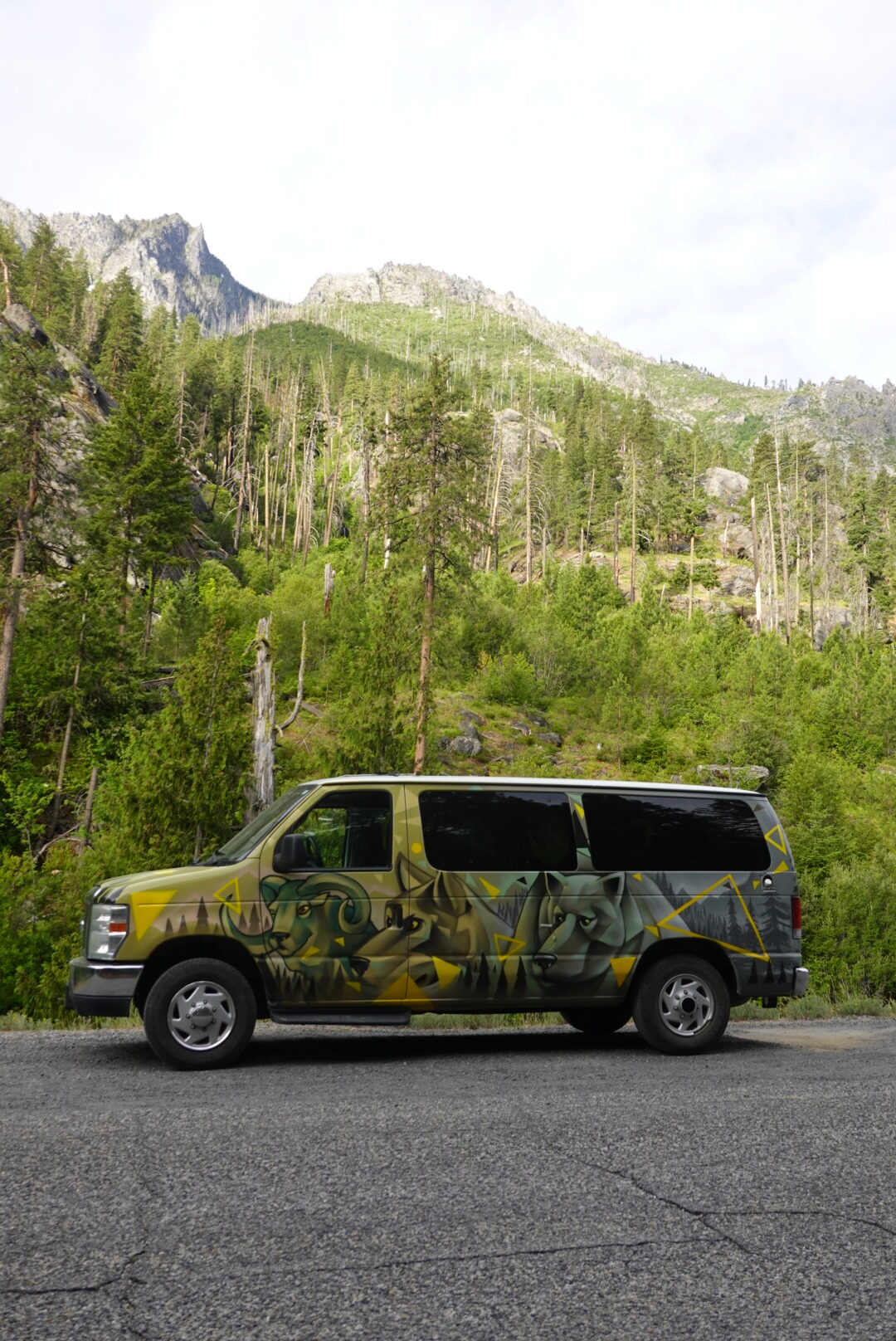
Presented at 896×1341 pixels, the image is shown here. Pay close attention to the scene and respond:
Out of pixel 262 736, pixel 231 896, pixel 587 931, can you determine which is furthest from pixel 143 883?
pixel 262 736

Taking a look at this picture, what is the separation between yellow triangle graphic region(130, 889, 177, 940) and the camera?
7363 mm

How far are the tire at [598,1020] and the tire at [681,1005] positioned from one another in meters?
0.82

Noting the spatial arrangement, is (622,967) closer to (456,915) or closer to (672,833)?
(672,833)

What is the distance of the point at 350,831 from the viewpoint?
798 centimetres

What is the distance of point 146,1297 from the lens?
3.17 m

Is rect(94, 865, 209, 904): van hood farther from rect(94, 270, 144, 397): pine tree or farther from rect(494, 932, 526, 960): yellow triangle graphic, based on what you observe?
rect(94, 270, 144, 397): pine tree

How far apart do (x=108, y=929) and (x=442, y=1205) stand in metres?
4.17

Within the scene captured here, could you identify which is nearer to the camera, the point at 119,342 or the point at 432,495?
the point at 432,495

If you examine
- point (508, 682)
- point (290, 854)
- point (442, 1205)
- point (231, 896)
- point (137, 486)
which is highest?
point (137, 486)

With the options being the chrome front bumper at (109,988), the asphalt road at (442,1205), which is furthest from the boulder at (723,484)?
the asphalt road at (442,1205)

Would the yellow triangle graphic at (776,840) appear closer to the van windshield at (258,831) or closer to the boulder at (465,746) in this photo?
the van windshield at (258,831)

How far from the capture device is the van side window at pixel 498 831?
802cm

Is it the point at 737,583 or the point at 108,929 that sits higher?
the point at 737,583

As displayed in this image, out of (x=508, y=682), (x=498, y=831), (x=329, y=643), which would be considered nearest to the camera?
(x=498, y=831)
